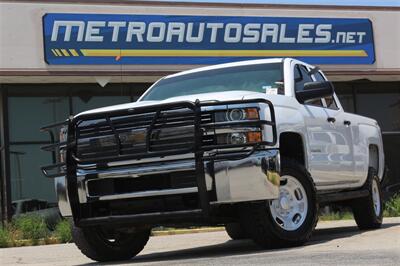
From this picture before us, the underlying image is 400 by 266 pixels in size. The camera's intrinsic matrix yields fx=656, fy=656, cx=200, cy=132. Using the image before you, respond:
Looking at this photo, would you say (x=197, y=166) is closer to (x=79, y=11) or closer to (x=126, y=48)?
(x=126, y=48)

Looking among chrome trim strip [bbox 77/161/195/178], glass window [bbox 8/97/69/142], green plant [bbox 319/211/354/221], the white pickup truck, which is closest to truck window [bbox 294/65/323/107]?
the white pickup truck

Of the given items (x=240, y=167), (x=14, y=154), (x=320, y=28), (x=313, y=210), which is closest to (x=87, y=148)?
(x=240, y=167)

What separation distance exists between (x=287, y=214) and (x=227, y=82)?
74.4 inches

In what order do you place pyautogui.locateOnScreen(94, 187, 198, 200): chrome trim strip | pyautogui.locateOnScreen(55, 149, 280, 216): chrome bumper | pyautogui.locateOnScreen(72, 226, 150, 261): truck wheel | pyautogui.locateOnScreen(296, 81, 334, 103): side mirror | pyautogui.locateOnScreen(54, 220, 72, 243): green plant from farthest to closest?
1. pyautogui.locateOnScreen(54, 220, 72, 243): green plant
2. pyautogui.locateOnScreen(296, 81, 334, 103): side mirror
3. pyautogui.locateOnScreen(72, 226, 150, 261): truck wheel
4. pyautogui.locateOnScreen(94, 187, 198, 200): chrome trim strip
5. pyautogui.locateOnScreen(55, 149, 280, 216): chrome bumper

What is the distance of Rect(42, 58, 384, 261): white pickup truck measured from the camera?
6.04m

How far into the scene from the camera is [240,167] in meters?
6.00

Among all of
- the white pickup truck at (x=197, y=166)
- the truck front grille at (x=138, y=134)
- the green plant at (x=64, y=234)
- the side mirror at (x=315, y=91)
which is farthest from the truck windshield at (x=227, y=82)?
the green plant at (x=64, y=234)

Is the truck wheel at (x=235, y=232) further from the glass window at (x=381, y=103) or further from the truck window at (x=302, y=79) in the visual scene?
the glass window at (x=381, y=103)

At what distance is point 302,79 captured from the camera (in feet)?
26.3

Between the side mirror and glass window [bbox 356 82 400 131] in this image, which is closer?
the side mirror

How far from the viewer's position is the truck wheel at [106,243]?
22.8 feet

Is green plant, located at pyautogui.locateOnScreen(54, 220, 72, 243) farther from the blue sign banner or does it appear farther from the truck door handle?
the truck door handle

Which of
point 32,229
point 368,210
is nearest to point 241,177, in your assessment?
point 368,210

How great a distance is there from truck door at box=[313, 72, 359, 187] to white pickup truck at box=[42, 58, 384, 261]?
31 centimetres
